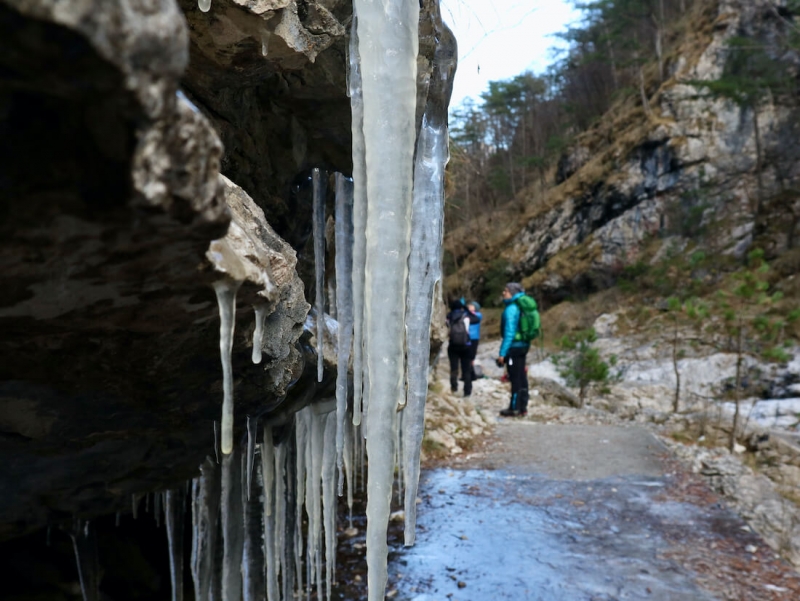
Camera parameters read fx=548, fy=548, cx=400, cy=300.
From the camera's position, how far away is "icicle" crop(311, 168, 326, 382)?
2801 mm

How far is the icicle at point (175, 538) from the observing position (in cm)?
277

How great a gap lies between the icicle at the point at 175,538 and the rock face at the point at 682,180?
1870 centimetres

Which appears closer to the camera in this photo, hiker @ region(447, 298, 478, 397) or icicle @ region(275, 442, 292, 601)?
icicle @ region(275, 442, 292, 601)

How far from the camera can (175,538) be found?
2783 mm

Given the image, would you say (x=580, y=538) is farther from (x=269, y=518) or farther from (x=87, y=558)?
(x=87, y=558)

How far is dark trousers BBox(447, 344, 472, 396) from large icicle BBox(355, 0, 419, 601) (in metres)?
7.25

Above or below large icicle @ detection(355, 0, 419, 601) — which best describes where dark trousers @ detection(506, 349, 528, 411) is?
below

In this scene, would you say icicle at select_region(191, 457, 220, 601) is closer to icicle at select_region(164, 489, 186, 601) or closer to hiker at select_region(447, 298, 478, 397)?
icicle at select_region(164, 489, 186, 601)

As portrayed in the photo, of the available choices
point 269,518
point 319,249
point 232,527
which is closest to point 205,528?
point 232,527

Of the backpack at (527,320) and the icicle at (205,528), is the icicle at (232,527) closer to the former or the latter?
the icicle at (205,528)

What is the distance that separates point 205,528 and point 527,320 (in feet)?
18.7

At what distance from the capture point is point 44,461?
201 cm

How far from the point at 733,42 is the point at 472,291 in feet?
43.1

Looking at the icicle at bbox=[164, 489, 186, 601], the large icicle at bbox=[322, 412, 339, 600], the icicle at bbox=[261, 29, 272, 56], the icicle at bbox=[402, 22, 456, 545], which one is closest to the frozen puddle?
the large icicle at bbox=[322, 412, 339, 600]
